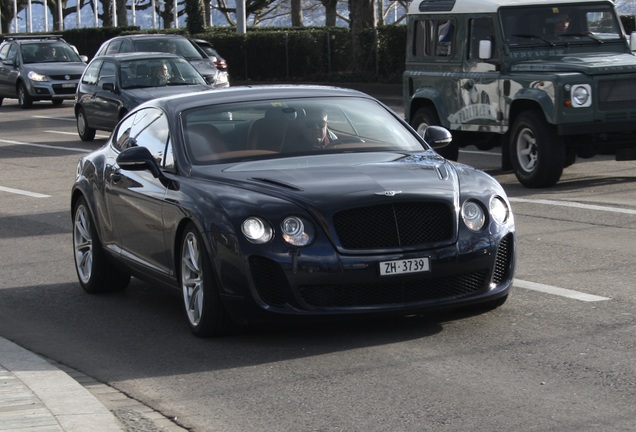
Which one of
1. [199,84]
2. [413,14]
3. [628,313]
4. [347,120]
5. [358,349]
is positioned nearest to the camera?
[358,349]

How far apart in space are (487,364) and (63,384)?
219 centimetres

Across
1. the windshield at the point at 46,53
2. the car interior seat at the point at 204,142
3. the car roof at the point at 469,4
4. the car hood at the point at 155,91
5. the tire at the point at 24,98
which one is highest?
the car roof at the point at 469,4

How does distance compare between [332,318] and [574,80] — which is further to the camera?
[574,80]

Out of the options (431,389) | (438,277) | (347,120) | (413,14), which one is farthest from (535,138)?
(431,389)

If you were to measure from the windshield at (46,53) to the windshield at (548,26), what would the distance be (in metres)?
23.6

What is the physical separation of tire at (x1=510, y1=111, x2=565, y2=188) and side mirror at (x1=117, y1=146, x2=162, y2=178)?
292 inches

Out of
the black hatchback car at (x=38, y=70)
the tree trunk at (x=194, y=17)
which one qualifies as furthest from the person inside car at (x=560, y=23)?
the tree trunk at (x=194, y=17)

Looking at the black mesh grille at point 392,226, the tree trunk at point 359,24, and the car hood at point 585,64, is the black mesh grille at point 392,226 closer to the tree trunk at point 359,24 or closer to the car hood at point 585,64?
the car hood at point 585,64

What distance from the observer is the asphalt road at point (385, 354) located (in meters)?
6.56

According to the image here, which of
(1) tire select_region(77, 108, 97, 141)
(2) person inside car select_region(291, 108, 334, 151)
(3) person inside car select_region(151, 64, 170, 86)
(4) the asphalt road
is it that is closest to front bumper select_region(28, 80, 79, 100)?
(1) tire select_region(77, 108, 97, 141)

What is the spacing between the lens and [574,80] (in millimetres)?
15578

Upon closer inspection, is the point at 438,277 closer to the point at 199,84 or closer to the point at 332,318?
the point at 332,318

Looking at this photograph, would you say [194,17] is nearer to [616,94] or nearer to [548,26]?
[548,26]

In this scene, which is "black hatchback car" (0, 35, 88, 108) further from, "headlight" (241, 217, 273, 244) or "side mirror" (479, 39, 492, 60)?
"headlight" (241, 217, 273, 244)
